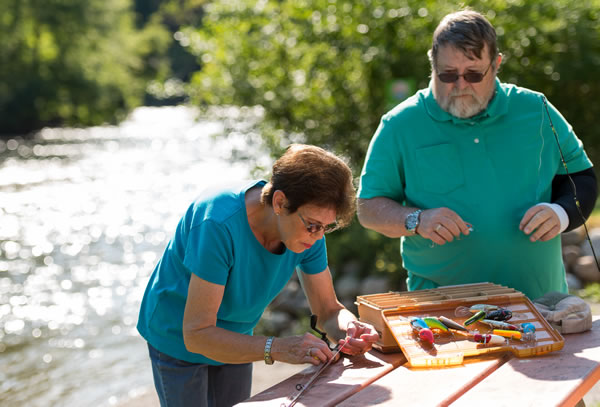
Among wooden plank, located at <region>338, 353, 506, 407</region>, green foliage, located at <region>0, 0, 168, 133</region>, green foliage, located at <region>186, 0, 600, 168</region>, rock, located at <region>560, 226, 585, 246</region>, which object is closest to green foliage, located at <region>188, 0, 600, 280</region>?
green foliage, located at <region>186, 0, 600, 168</region>

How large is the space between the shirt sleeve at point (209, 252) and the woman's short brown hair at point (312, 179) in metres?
0.21

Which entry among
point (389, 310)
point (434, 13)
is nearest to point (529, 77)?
point (434, 13)

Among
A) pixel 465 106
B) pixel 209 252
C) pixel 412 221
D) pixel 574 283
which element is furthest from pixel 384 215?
pixel 574 283

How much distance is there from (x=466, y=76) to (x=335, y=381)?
3.97 feet

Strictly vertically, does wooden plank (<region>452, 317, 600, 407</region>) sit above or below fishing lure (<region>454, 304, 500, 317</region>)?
below

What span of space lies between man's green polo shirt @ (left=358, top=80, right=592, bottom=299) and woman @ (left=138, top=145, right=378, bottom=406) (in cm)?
52

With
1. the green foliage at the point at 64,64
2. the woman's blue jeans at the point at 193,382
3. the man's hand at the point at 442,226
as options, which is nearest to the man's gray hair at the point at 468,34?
the man's hand at the point at 442,226

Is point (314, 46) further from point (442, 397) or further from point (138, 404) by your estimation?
point (442, 397)

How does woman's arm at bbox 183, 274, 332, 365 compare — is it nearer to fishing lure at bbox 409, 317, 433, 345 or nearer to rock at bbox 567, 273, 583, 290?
fishing lure at bbox 409, 317, 433, 345

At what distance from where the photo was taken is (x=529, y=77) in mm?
7781

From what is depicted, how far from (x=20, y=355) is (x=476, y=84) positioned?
6904 millimetres

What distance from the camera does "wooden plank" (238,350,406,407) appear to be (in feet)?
6.66

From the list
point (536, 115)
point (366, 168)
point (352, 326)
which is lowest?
point (352, 326)

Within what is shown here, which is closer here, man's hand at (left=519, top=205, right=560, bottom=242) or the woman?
the woman
